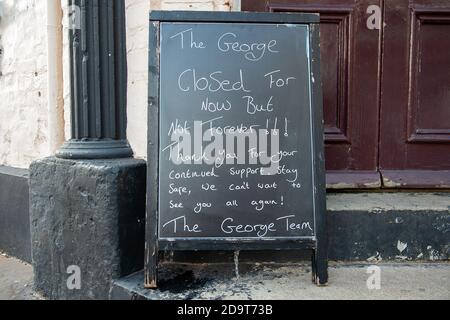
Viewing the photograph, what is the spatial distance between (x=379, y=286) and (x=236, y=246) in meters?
0.83

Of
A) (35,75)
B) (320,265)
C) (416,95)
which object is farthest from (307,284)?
(35,75)

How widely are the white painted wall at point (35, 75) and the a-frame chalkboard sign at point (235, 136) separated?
0.55m

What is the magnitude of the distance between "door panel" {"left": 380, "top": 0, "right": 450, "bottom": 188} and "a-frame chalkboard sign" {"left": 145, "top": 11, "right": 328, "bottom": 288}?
89cm

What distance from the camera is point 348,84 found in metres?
3.11

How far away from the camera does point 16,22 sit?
361 cm

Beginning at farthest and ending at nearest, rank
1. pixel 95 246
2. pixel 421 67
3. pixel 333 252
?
pixel 421 67
pixel 333 252
pixel 95 246

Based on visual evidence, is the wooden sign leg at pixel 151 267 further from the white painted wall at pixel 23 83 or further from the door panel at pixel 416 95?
the door panel at pixel 416 95

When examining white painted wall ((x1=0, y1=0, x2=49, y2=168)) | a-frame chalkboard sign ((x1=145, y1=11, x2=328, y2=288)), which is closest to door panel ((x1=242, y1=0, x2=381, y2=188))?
a-frame chalkboard sign ((x1=145, y1=11, x2=328, y2=288))

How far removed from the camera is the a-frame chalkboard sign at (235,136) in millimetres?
2408

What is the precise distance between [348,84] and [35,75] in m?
2.38

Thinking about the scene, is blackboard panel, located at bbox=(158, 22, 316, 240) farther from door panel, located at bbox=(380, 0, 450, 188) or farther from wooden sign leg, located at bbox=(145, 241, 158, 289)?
door panel, located at bbox=(380, 0, 450, 188)

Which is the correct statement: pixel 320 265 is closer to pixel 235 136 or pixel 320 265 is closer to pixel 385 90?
pixel 235 136

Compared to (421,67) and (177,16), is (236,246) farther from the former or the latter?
(421,67)
